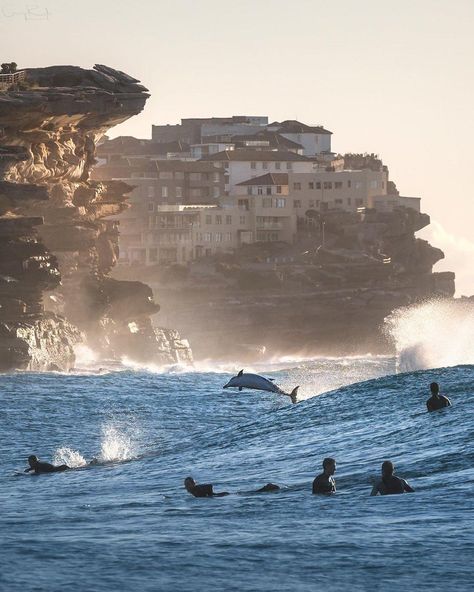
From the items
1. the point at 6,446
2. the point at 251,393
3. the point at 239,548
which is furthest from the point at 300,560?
the point at 251,393

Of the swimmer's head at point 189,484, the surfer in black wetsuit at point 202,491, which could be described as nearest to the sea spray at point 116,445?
the swimmer's head at point 189,484

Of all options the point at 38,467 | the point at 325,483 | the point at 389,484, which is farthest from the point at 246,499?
the point at 38,467

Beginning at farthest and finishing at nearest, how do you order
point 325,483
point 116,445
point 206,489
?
1. point 116,445
2. point 206,489
3. point 325,483

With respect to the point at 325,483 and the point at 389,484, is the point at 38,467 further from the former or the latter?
the point at 389,484

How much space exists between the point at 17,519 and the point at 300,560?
9.88 m

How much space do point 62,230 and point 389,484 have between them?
95547mm

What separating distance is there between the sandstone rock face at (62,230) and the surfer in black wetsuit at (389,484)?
76.1 metres

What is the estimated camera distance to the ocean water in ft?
101

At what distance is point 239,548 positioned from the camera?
108 feet

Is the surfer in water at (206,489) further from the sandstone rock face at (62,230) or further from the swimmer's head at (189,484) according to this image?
the sandstone rock face at (62,230)

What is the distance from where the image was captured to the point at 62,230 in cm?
13250

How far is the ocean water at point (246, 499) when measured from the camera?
30.8m

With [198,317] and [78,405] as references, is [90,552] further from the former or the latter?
[198,317]

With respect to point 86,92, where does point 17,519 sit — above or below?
below
